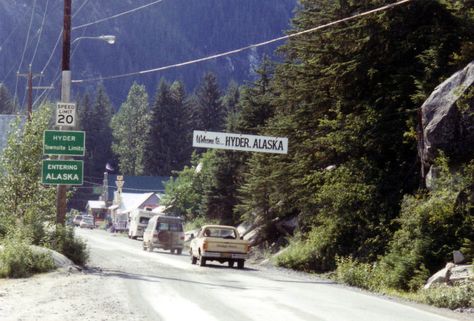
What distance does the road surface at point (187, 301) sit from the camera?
12.1 m

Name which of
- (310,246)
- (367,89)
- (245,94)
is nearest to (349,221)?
(310,246)

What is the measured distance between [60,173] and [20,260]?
4267mm

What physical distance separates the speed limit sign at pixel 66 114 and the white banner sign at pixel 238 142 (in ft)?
13.6

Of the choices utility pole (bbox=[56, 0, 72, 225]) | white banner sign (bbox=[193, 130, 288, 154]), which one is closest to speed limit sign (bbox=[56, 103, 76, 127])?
utility pole (bbox=[56, 0, 72, 225])

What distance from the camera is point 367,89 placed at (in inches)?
1134

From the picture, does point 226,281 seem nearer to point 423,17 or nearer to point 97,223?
point 423,17

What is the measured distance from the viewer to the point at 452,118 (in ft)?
72.5

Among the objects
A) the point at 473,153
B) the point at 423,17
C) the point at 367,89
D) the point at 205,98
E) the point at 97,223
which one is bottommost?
the point at 97,223

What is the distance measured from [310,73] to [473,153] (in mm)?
9455

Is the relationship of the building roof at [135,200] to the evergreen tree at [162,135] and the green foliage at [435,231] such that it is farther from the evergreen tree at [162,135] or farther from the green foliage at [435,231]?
the green foliage at [435,231]

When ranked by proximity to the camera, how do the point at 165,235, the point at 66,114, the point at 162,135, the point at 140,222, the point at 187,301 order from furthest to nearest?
the point at 162,135
the point at 140,222
the point at 165,235
the point at 66,114
the point at 187,301

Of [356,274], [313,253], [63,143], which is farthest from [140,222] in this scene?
[356,274]

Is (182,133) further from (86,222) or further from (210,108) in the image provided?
(86,222)

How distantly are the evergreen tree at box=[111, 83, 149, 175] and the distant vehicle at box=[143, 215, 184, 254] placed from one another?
296 ft
